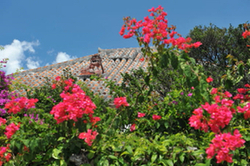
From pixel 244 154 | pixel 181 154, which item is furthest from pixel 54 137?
pixel 244 154

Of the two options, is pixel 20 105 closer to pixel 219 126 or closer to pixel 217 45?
pixel 219 126

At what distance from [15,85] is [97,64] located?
313cm

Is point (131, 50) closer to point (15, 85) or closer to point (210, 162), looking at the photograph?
point (15, 85)

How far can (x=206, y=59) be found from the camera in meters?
9.63

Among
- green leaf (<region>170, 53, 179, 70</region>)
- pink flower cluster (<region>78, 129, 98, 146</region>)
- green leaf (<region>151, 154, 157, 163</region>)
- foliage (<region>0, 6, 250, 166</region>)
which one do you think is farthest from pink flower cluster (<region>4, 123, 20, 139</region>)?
green leaf (<region>170, 53, 179, 70</region>)

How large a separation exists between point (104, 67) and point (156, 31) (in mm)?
7535

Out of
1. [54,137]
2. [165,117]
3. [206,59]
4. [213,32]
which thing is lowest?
[54,137]

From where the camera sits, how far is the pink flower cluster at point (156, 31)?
10.5ft

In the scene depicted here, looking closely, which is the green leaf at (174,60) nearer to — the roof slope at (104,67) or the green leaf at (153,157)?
the green leaf at (153,157)

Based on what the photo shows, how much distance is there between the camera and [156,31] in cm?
329

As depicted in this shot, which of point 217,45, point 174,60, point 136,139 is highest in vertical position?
point 217,45

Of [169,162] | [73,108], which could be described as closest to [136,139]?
[169,162]

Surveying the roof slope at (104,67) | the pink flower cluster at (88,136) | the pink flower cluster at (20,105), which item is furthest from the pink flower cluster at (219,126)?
the roof slope at (104,67)

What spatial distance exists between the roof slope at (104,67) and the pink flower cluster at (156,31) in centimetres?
445
